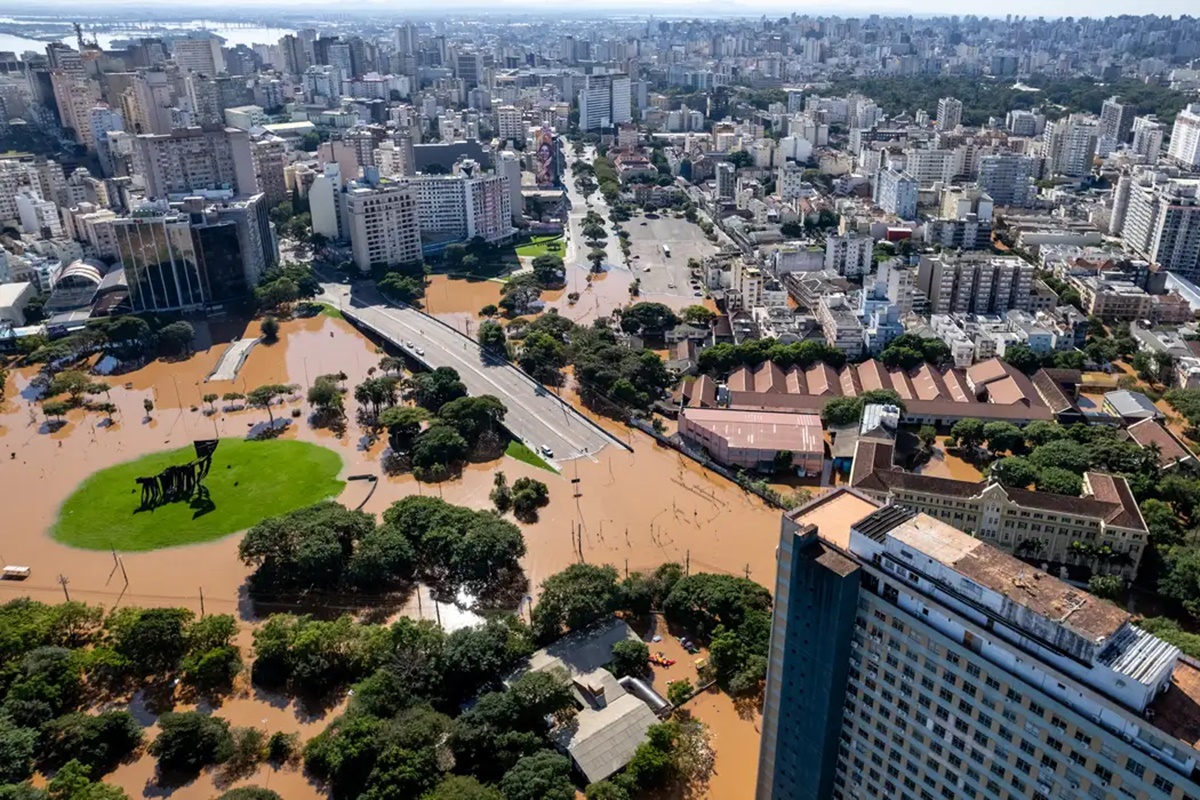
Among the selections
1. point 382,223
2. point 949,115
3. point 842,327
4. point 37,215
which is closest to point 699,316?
point 842,327

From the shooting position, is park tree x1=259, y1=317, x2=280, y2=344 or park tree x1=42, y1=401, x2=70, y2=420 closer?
park tree x1=42, y1=401, x2=70, y2=420

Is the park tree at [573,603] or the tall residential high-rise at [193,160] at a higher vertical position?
the tall residential high-rise at [193,160]

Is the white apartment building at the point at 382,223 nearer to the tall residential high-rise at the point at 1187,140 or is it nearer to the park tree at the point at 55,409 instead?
the park tree at the point at 55,409

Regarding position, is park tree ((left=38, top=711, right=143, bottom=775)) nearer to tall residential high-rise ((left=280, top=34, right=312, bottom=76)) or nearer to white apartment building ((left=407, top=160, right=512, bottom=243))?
white apartment building ((left=407, top=160, right=512, bottom=243))

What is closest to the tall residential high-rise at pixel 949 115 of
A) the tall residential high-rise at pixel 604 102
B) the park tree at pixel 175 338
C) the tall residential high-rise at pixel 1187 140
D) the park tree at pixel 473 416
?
the tall residential high-rise at pixel 1187 140

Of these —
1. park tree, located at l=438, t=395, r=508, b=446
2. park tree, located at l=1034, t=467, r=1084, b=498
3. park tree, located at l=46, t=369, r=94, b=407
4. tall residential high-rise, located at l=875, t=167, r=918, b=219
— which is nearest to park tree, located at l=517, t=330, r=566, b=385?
park tree, located at l=438, t=395, r=508, b=446

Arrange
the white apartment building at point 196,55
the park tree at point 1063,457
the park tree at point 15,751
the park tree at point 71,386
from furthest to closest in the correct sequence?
the white apartment building at point 196,55
the park tree at point 71,386
the park tree at point 1063,457
the park tree at point 15,751

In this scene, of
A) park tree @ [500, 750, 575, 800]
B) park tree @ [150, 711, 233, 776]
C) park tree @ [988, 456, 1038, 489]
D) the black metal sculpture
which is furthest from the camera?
the black metal sculpture
